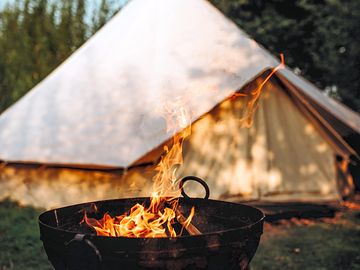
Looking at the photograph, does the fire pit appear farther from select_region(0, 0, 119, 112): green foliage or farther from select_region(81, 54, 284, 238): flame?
select_region(0, 0, 119, 112): green foliage

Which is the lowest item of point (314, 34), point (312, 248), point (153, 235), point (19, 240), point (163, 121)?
point (312, 248)

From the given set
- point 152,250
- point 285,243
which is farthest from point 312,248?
point 152,250

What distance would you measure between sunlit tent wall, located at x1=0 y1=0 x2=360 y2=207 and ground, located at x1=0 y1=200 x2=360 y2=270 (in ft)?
1.09

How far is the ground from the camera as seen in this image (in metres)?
3.98

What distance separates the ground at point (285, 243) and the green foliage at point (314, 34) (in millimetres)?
3061

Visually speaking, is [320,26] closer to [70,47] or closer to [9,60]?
[70,47]

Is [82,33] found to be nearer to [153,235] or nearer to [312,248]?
[312,248]

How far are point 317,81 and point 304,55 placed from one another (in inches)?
22.3

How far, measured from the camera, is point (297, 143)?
5602mm

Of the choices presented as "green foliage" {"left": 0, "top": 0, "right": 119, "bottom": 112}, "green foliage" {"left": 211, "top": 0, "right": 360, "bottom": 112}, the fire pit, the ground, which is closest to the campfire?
the fire pit

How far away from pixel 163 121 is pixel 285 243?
155 centimetres

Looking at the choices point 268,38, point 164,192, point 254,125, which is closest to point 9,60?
point 268,38

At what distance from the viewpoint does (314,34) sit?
341 inches

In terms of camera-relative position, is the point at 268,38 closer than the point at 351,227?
No
